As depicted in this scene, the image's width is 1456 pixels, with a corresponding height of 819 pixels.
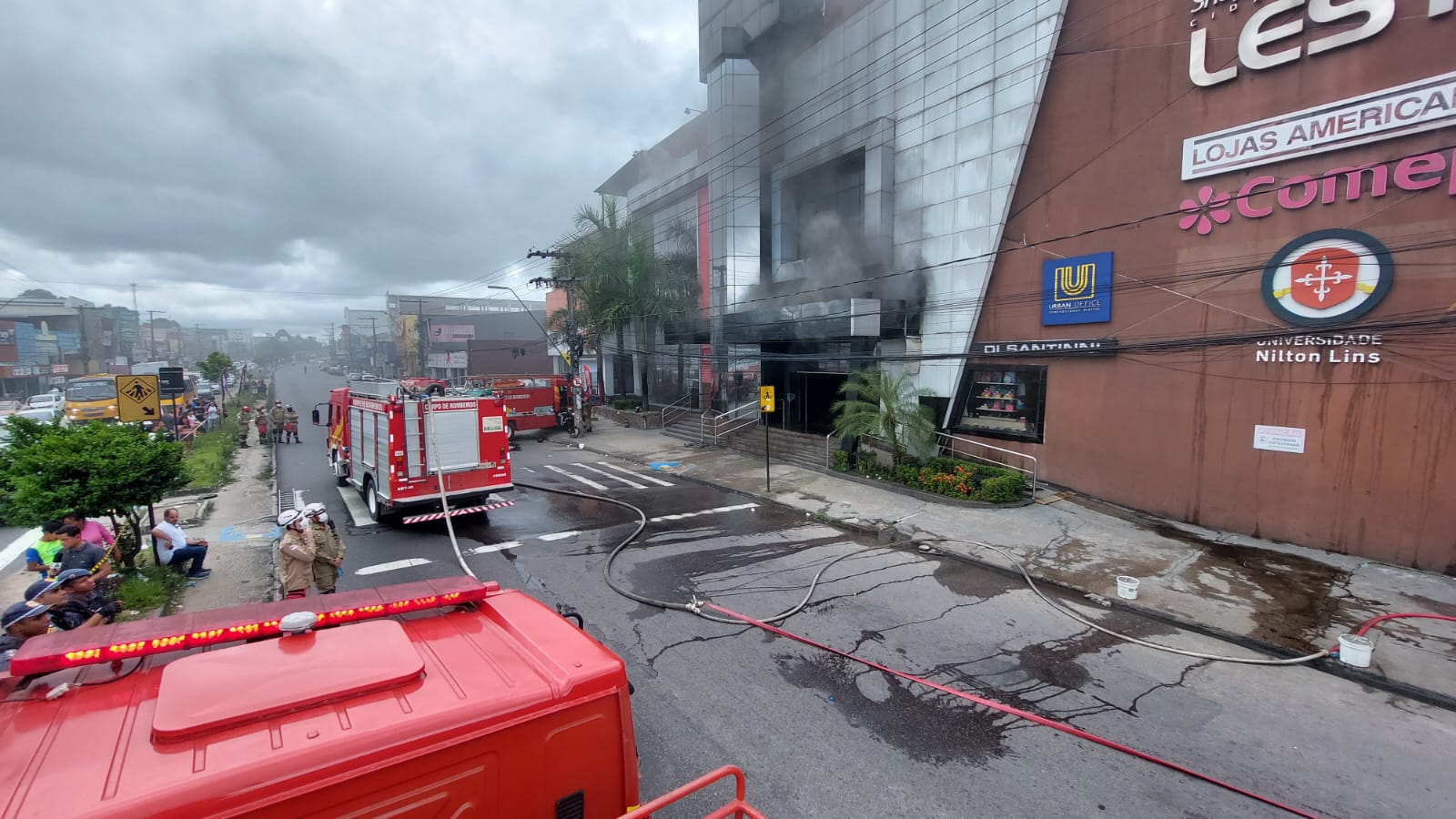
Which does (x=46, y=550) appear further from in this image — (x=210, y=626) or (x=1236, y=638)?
(x=1236, y=638)

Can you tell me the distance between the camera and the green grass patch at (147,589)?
680 centimetres

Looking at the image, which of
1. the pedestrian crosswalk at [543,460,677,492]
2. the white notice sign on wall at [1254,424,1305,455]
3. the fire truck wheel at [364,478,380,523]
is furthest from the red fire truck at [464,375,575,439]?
the white notice sign on wall at [1254,424,1305,455]

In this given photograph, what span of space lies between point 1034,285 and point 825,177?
9.74m

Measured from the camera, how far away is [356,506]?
12.3 metres

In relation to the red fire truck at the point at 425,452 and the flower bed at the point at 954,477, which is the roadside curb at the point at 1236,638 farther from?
the red fire truck at the point at 425,452

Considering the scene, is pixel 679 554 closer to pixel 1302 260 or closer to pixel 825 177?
pixel 1302 260

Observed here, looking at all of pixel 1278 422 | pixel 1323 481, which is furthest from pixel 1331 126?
pixel 1323 481

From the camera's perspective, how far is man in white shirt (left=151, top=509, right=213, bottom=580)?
774 centimetres

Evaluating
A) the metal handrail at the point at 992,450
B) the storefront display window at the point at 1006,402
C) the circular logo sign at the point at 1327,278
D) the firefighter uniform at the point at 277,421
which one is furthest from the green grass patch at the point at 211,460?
the circular logo sign at the point at 1327,278

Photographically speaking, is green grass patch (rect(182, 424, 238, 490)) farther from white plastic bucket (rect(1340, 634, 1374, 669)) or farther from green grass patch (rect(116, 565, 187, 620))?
white plastic bucket (rect(1340, 634, 1374, 669))

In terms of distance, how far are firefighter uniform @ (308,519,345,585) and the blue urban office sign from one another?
43.5ft

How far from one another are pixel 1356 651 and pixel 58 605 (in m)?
11.4

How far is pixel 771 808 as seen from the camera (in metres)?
3.89

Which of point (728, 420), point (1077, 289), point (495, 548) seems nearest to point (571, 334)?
point (728, 420)
